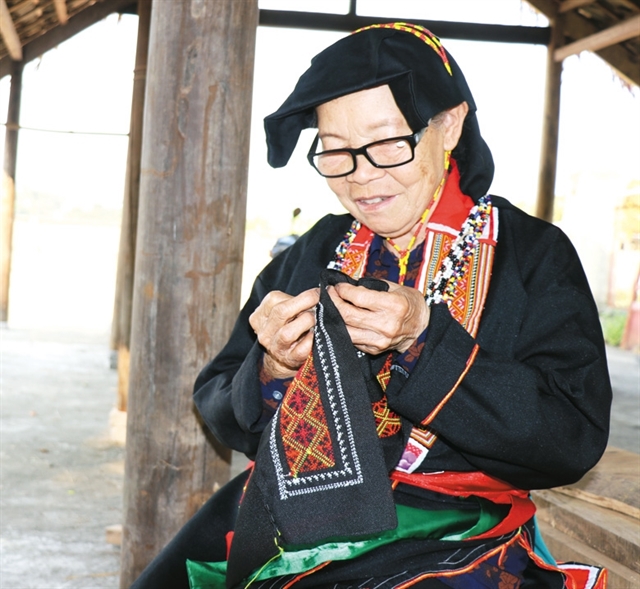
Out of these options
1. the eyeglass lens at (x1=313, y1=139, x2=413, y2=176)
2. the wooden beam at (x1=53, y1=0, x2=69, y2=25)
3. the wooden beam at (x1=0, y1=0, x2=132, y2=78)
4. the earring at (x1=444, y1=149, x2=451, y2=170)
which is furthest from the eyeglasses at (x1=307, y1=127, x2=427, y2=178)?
the wooden beam at (x1=0, y1=0, x2=132, y2=78)

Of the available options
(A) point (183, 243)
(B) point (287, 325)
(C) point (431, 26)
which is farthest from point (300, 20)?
(B) point (287, 325)

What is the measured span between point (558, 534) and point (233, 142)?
145cm

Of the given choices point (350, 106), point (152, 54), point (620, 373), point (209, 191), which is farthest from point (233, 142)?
point (620, 373)

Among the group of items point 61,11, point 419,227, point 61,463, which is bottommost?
point 61,463

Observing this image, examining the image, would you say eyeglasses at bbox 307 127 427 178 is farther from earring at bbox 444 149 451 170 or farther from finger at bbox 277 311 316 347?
finger at bbox 277 311 316 347

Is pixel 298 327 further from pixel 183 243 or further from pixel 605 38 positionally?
pixel 605 38

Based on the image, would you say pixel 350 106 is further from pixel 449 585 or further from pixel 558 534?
pixel 558 534

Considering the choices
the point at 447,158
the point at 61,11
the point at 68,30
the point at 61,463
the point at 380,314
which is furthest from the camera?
the point at 68,30

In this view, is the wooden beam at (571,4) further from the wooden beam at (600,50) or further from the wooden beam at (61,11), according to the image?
the wooden beam at (61,11)

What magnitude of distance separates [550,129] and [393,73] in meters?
7.90

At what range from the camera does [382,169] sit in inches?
68.2

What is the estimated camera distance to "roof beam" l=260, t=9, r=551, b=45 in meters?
8.70

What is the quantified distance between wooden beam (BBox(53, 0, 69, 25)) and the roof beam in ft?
7.25

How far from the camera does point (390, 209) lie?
1.77 m
